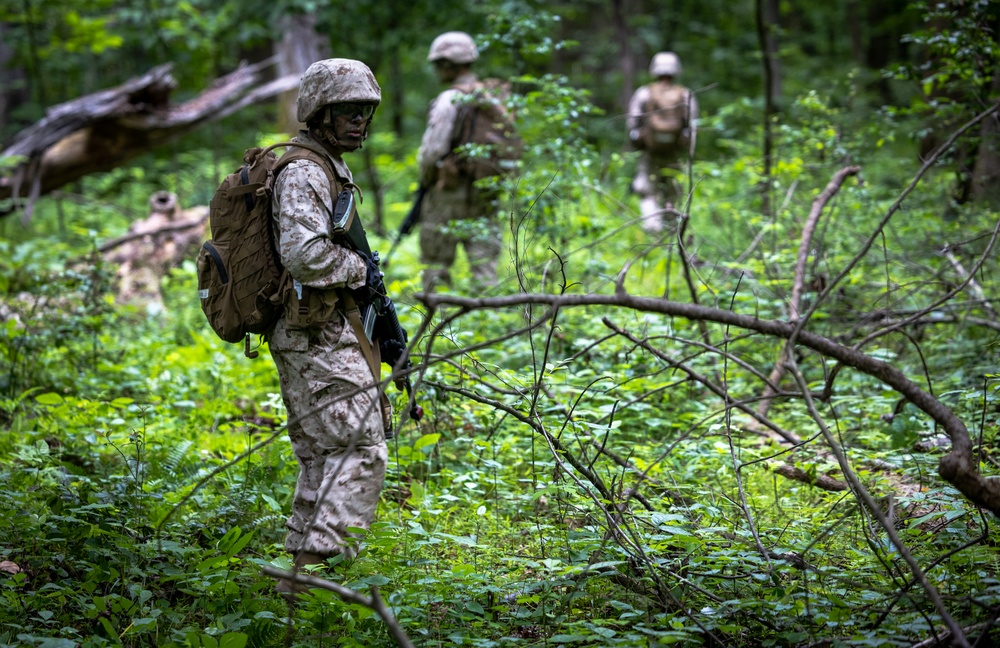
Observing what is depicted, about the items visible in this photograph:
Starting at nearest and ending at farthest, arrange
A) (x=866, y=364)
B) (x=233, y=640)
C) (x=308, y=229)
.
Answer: (x=866, y=364), (x=233, y=640), (x=308, y=229)

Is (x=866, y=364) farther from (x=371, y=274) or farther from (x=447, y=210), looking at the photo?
(x=447, y=210)

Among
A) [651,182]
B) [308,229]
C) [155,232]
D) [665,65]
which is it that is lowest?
[308,229]

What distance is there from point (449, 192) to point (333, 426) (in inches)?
197

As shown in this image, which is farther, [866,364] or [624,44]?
[624,44]

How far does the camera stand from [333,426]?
370 centimetres

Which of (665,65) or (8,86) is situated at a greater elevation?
(8,86)

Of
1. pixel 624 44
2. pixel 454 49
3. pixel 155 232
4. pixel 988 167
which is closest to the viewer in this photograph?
pixel 988 167

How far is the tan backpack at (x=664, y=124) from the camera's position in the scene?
1136 cm

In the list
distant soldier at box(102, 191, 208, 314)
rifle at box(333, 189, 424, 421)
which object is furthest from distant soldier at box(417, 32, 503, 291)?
rifle at box(333, 189, 424, 421)

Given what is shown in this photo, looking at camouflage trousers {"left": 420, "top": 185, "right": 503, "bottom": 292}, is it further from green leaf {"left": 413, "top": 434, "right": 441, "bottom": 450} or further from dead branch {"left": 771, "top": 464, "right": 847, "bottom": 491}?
dead branch {"left": 771, "top": 464, "right": 847, "bottom": 491}

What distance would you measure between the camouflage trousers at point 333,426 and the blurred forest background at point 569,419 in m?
0.21

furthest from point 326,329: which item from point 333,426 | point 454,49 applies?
point 454,49

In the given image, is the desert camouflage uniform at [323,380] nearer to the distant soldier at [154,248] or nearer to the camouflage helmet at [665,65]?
the distant soldier at [154,248]

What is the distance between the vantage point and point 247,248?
3646mm
